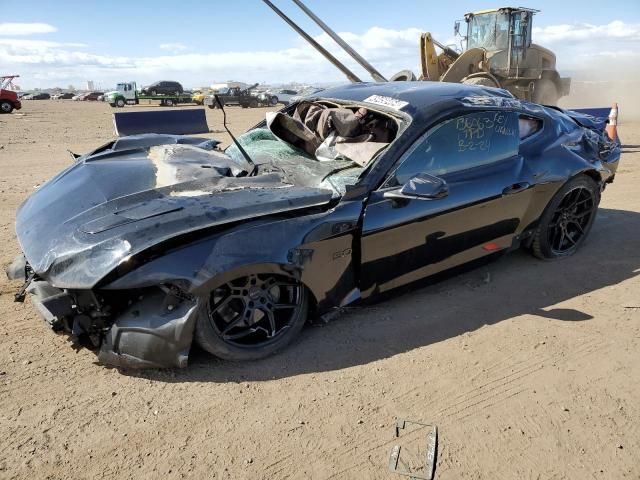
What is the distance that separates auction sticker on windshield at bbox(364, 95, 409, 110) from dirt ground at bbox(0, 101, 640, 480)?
1.35 m

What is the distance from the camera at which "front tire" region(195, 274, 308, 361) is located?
9.04 ft

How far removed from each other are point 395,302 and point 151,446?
1964mm

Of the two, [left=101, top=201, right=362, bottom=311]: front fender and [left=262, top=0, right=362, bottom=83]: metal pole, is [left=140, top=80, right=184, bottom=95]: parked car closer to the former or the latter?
[left=262, top=0, right=362, bottom=83]: metal pole

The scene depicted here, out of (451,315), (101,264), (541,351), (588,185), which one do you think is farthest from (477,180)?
(101,264)

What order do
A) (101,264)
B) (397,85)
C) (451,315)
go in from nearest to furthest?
(101,264) < (451,315) < (397,85)

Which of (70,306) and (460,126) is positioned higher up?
(460,126)

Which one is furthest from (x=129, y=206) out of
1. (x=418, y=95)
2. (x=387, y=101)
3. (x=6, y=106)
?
(x=6, y=106)

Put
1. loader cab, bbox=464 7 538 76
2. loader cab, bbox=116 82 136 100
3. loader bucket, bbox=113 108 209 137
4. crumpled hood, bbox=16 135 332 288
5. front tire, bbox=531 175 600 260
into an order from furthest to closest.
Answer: loader cab, bbox=116 82 136 100, loader cab, bbox=464 7 538 76, loader bucket, bbox=113 108 209 137, front tire, bbox=531 175 600 260, crumpled hood, bbox=16 135 332 288

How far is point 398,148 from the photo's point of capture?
3.26 m

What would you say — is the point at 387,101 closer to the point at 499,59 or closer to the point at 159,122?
the point at 159,122

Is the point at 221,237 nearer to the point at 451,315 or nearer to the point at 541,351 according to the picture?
the point at 451,315

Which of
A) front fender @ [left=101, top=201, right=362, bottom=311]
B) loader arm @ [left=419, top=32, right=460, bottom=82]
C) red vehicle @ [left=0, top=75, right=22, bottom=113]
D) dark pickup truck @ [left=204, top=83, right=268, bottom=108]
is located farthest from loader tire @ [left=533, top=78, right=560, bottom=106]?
dark pickup truck @ [left=204, top=83, right=268, bottom=108]

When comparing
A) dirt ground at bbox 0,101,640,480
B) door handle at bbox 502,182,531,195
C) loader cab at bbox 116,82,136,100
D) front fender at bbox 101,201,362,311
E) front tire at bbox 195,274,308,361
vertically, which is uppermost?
loader cab at bbox 116,82,136,100

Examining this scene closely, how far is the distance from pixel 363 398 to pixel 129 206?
5.50 feet
